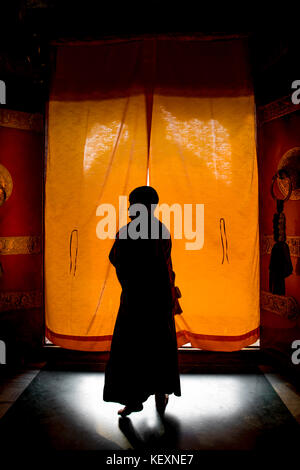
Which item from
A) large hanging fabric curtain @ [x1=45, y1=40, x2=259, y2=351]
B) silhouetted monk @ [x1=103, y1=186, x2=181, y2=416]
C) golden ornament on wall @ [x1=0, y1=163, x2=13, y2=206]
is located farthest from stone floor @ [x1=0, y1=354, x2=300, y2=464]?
golden ornament on wall @ [x1=0, y1=163, x2=13, y2=206]

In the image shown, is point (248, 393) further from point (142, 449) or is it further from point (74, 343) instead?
point (74, 343)

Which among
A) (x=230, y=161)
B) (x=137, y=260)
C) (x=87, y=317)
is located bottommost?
(x=87, y=317)

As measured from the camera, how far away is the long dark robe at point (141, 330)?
6.85 feet

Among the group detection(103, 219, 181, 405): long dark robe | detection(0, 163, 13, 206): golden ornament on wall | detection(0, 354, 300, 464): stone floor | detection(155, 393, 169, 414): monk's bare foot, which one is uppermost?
detection(0, 163, 13, 206): golden ornament on wall

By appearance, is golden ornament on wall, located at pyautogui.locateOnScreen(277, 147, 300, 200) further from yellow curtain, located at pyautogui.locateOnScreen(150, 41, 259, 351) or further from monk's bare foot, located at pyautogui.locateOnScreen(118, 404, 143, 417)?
monk's bare foot, located at pyautogui.locateOnScreen(118, 404, 143, 417)

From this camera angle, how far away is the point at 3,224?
301 centimetres

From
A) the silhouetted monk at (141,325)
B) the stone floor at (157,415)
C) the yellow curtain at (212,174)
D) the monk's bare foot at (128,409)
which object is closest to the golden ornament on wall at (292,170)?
the yellow curtain at (212,174)

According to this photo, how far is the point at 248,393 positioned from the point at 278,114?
8.43 ft

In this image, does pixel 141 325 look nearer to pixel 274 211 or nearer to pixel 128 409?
pixel 128 409

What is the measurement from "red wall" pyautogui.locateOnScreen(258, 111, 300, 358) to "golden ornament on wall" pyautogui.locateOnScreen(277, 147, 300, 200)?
48 mm

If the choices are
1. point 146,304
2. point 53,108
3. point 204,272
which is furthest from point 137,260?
point 53,108

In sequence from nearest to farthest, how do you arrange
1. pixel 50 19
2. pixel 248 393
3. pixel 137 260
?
pixel 137 260 → pixel 248 393 → pixel 50 19

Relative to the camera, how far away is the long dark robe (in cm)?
209

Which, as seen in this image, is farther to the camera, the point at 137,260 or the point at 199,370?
the point at 199,370
